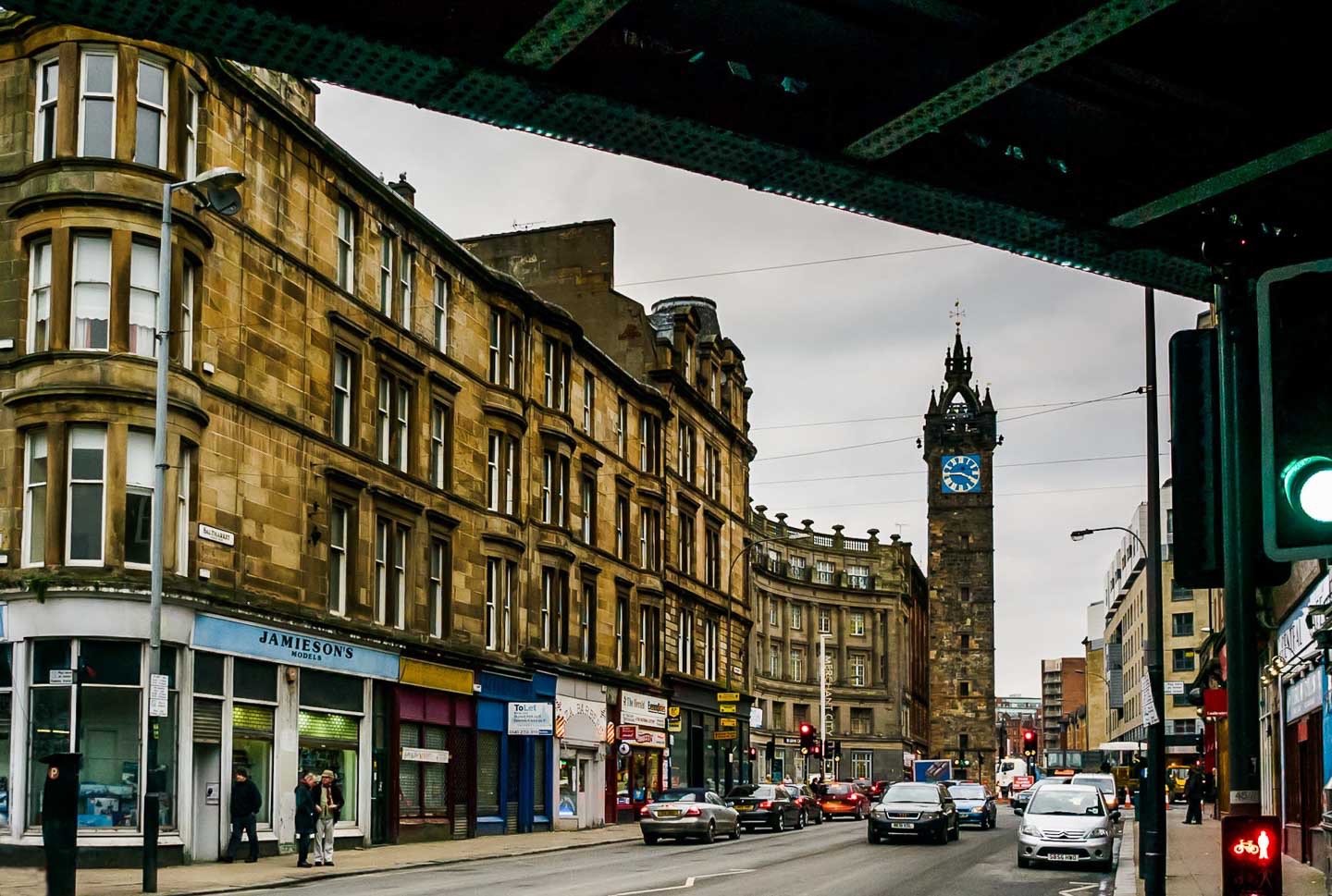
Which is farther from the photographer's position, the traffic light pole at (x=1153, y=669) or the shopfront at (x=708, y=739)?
the shopfront at (x=708, y=739)

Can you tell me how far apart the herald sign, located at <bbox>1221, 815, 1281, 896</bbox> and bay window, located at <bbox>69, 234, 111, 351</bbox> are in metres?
25.4

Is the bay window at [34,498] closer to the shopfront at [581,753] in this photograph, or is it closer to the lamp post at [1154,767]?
the lamp post at [1154,767]

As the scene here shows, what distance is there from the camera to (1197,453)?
662 cm

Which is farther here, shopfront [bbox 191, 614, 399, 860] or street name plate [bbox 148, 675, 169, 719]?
shopfront [bbox 191, 614, 399, 860]

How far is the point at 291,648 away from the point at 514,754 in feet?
44.8

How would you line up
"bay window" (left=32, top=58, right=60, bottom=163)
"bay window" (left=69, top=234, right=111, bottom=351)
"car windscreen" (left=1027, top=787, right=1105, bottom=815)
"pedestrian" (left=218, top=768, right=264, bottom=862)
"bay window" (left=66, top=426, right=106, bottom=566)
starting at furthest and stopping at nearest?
"car windscreen" (left=1027, top=787, right=1105, bottom=815) → "pedestrian" (left=218, top=768, right=264, bottom=862) → "bay window" (left=32, top=58, right=60, bottom=163) → "bay window" (left=69, top=234, right=111, bottom=351) → "bay window" (left=66, top=426, right=106, bottom=566)

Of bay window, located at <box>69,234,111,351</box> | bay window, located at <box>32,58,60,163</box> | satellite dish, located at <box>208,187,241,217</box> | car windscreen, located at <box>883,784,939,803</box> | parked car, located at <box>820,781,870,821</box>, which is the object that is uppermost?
bay window, located at <box>32,58,60,163</box>

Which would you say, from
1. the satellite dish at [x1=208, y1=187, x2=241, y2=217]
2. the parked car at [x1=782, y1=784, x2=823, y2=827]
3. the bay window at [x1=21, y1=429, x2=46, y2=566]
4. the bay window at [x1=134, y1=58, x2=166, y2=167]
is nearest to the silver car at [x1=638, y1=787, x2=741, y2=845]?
the parked car at [x1=782, y1=784, x2=823, y2=827]

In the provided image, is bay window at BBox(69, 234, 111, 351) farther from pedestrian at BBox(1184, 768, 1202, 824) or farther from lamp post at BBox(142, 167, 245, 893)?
pedestrian at BBox(1184, 768, 1202, 824)

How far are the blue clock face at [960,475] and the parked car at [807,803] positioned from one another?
66855 millimetres

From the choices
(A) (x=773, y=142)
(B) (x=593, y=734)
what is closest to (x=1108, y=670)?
(B) (x=593, y=734)

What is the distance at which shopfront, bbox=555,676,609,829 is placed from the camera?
48.7 metres

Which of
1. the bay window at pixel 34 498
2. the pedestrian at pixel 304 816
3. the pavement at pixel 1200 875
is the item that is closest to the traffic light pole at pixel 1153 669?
the pavement at pixel 1200 875

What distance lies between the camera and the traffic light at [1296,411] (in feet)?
17.0
